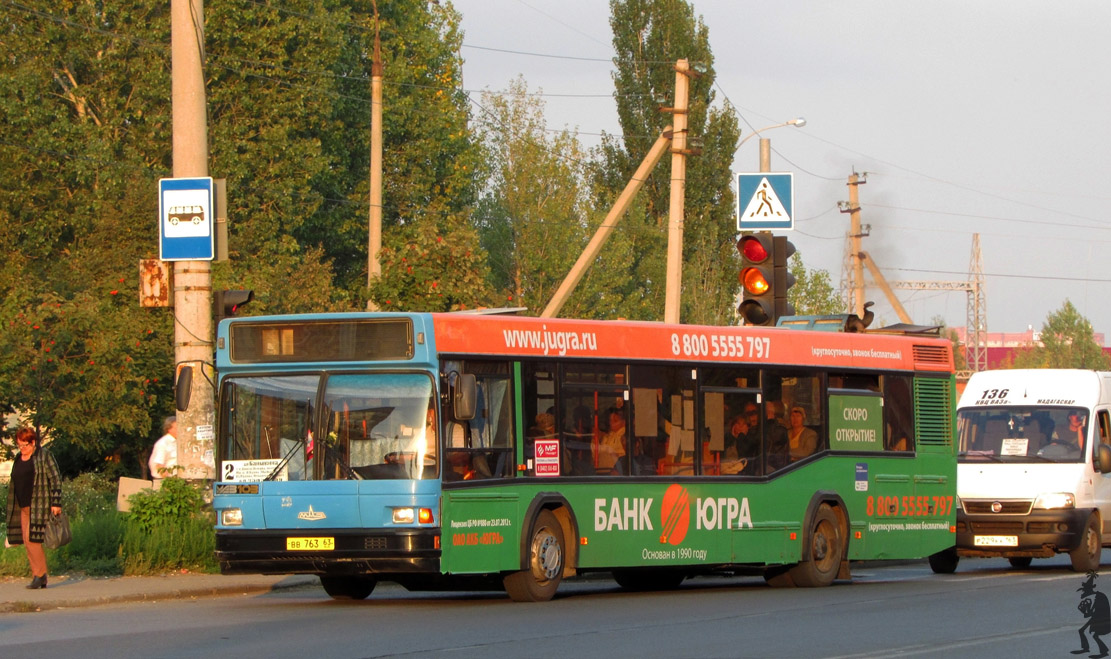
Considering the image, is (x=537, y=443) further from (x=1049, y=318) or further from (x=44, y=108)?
(x=1049, y=318)

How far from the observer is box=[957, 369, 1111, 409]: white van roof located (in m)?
22.1

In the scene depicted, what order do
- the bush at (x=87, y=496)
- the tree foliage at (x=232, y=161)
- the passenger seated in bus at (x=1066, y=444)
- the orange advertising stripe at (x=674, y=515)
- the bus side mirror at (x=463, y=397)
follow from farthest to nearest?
1. the tree foliage at (x=232, y=161)
2. the passenger seated in bus at (x=1066, y=444)
3. the bush at (x=87, y=496)
4. the orange advertising stripe at (x=674, y=515)
5. the bus side mirror at (x=463, y=397)

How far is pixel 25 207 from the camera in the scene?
142 ft

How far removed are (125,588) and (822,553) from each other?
24.7 feet

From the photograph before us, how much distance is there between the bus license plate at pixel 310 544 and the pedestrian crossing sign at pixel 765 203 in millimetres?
9133

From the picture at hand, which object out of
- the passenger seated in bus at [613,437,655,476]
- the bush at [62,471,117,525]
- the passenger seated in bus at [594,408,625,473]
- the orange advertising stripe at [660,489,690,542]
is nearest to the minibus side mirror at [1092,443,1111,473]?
the orange advertising stripe at [660,489,690,542]

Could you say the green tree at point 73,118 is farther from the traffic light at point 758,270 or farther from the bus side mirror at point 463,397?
the bus side mirror at point 463,397

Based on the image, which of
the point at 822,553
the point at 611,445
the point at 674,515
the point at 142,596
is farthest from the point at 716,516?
the point at 142,596

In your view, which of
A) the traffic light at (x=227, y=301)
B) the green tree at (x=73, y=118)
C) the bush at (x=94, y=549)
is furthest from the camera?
the green tree at (x=73, y=118)

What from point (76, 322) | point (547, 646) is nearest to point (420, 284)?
point (76, 322)

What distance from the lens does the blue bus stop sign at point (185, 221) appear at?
59.2 ft

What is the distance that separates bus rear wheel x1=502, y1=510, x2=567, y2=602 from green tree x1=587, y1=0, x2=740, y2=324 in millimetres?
30159

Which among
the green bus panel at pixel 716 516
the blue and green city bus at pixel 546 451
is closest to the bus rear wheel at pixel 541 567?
the blue and green city bus at pixel 546 451

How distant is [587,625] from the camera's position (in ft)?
42.3
